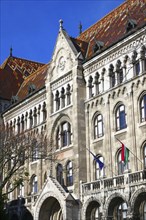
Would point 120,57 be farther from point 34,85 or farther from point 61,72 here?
point 34,85

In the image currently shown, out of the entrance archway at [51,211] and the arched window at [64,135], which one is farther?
the arched window at [64,135]

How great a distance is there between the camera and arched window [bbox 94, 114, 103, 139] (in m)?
38.7

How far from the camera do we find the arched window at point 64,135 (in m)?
41.8

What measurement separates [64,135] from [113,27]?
1116 centimetres

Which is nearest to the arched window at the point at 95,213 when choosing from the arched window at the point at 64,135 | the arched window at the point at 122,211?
the arched window at the point at 122,211

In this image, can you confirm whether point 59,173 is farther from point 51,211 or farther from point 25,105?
point 25,105

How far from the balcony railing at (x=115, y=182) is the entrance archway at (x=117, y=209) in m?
1.13

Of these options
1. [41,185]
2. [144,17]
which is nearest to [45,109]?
[41,185]

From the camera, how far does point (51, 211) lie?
41.8 meters

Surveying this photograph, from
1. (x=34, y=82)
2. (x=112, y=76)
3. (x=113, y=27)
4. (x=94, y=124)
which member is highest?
(x=113, y=27)

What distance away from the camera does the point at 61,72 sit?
4381 centimetres

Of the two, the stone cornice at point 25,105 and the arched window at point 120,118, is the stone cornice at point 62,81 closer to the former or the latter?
the stone cornice at point 25,105

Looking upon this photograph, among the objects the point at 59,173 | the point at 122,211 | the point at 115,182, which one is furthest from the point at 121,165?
the point at 59,173

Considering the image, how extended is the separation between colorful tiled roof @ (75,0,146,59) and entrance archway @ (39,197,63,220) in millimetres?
13385
